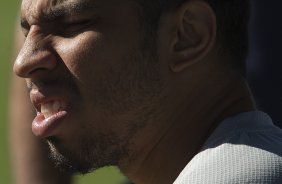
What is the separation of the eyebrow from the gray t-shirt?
552 millimetres

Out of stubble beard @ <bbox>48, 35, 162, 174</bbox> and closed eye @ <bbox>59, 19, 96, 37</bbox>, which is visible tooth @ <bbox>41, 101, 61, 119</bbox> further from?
closed eye @ <bbox>59, 19, 96, 37</bbox>

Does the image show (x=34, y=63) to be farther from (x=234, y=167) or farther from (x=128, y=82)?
(x=234, y=167)

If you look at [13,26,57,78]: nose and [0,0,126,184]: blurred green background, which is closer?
[13,26,57,78]: nose

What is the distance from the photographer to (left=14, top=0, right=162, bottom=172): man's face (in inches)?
121

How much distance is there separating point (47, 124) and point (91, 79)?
0.20 metres

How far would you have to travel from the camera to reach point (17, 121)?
15.5ft

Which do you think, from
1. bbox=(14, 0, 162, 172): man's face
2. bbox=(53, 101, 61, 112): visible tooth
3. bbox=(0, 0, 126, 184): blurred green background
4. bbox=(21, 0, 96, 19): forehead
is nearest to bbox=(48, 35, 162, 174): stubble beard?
bbox=(14, 0, 162, 172): man's face

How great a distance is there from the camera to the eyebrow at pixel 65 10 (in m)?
3.09

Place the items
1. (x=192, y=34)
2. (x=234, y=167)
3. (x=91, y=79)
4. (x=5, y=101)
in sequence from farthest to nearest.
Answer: (x=5, y=101)
(x=192, y=34)
(x=91, y=79)
(x=234, y=167)

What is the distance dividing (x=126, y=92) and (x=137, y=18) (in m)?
0.24

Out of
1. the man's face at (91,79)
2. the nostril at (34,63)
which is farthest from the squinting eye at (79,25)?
the nostril at (34,63)

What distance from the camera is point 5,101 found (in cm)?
1065

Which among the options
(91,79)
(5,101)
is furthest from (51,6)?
(5,101)

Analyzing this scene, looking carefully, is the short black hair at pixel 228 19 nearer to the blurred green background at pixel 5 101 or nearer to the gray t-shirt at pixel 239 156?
the gray t-shirt at pixel 239 156
